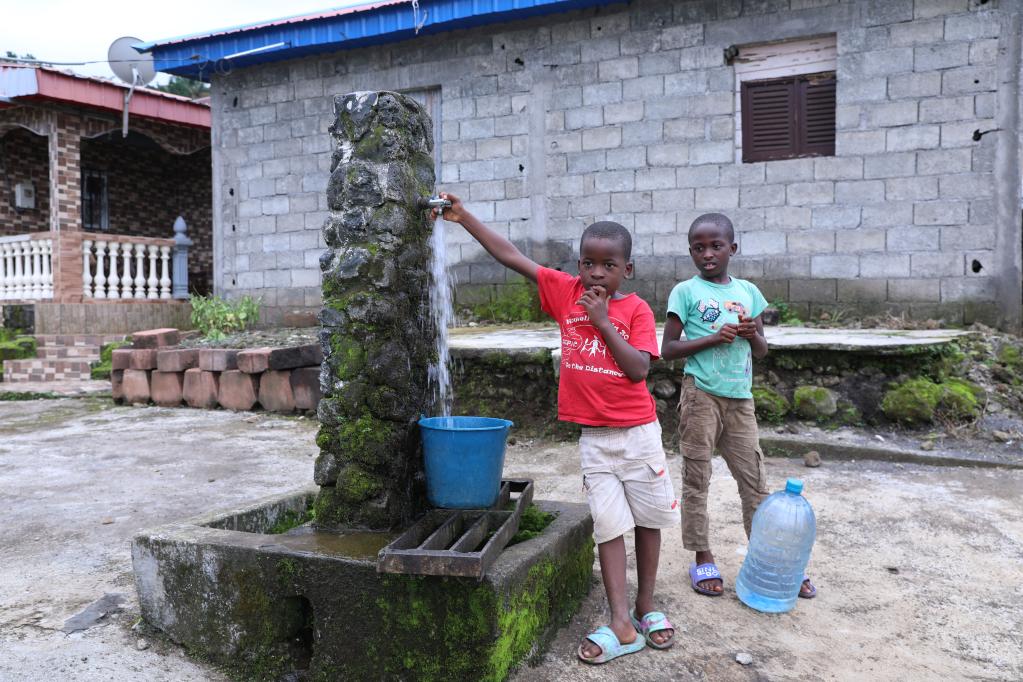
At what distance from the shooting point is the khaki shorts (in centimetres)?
229

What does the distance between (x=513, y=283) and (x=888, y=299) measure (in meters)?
3.79

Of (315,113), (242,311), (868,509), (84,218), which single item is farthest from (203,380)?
(84,218)

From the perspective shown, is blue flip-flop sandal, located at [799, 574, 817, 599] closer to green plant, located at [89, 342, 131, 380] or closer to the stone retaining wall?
the stone retaining wall

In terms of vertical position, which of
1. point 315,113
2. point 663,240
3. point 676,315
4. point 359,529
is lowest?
point 359,529

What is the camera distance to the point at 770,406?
16.1 ft

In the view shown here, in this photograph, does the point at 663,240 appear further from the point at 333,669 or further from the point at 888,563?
the point at 333,669

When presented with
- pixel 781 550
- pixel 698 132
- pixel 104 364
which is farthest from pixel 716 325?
pixel 104 364

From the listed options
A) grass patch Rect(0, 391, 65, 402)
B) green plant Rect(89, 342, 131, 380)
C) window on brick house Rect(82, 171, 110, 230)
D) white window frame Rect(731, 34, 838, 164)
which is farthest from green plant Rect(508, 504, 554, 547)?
window on brick house Rect(82, 171, 110, 230)

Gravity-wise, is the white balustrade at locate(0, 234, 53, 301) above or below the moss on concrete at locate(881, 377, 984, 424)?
above

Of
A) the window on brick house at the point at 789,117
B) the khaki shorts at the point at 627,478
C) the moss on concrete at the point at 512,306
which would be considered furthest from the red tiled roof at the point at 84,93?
the khaki shorts at the point at 627,478

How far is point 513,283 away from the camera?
8438 millimetres

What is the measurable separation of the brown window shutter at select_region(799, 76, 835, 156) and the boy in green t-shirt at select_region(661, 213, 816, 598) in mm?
5056

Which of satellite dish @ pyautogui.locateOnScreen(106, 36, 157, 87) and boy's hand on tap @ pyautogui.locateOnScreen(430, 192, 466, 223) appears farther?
satellite dish @ pyautogui.locateOnScreen(106, 36, 157, 87)

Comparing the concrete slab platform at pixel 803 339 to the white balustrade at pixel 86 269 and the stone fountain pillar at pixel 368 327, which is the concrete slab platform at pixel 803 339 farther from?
the white balustrade at pixel 86 269
